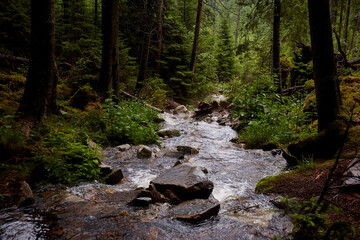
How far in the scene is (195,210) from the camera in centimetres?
296

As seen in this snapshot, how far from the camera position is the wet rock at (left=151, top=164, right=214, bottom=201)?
3436mm

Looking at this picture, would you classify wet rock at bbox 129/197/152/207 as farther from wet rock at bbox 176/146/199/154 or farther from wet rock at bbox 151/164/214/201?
wet rock at bbox 176/146/199/154

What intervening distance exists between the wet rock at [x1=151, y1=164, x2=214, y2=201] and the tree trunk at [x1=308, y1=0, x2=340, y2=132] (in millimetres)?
2538

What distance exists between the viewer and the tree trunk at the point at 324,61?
3.76 metres

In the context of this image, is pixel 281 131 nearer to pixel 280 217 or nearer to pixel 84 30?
pixel 280 217

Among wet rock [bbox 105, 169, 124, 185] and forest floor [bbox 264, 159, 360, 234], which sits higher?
forest floor [bbox 264, 159, 360, 234]

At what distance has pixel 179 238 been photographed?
2.47 metres

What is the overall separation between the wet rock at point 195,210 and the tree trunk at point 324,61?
8.90 feet

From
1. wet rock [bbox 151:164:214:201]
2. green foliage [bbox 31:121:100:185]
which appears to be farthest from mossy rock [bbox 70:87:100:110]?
wet rock [bbox 151:164:214:201]

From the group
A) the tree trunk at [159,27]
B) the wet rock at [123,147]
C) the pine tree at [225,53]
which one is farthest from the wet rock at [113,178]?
the pine tree at [225,53]

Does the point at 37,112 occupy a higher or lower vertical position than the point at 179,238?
higher

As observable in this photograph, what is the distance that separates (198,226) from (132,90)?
1187 cm

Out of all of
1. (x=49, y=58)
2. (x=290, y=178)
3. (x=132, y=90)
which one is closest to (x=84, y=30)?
(x=132, y=90)

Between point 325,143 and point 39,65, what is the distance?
602 cm
